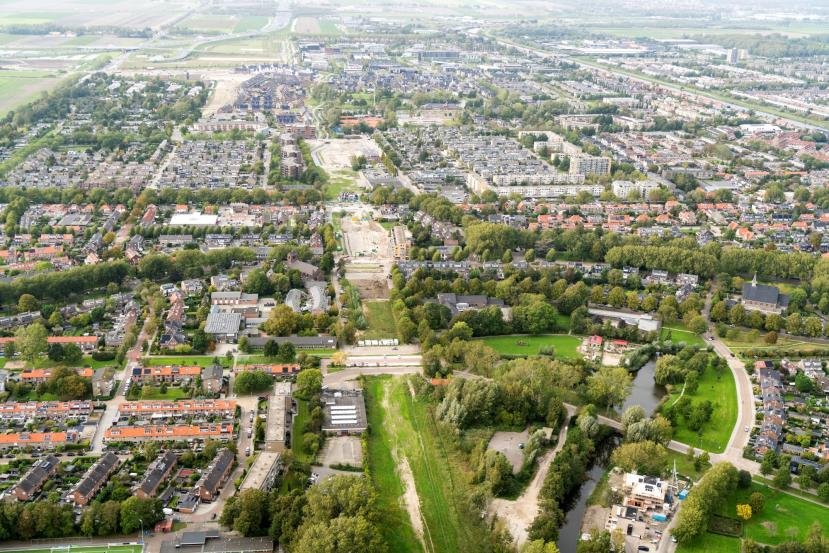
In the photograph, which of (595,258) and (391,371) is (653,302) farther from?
(391,371)

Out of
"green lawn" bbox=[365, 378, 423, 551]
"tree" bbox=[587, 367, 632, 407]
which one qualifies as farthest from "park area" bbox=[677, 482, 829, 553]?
"green lawn" bbox=[365, 378, 423, 551]

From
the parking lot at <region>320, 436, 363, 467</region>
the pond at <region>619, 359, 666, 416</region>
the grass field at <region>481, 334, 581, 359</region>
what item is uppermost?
the parking lot at <region>320, 436, 363, 467</region>

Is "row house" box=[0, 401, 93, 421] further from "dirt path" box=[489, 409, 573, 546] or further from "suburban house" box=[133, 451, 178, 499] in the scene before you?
"dirt path" box=[489, 409, 573, 546]

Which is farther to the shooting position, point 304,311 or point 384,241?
point 384,241

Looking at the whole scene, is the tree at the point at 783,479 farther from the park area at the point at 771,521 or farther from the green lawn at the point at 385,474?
the green lawn at the point at 385,474

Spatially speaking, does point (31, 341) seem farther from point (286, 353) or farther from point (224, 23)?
point (224, 23)

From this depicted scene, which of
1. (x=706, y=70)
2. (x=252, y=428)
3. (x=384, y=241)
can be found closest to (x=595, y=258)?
(x=384, y=241)

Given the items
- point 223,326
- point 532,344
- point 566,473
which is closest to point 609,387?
point 566,473
